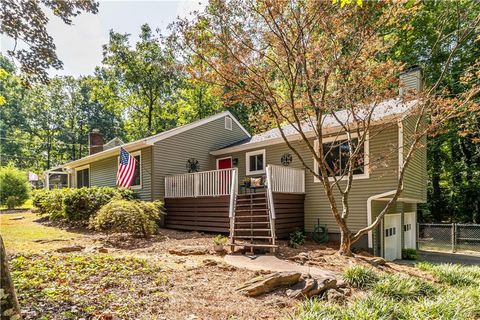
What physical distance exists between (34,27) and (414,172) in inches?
456

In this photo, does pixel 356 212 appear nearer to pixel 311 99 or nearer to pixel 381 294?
pixel 311 99

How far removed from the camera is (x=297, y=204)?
10461 millimetres

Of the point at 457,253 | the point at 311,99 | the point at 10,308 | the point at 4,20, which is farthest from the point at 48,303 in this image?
the point at 457,253

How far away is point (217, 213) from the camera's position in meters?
10.4

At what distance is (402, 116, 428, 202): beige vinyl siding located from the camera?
9.55 metres

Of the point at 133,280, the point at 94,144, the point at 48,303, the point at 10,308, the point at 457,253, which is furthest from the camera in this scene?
the point at 94,144

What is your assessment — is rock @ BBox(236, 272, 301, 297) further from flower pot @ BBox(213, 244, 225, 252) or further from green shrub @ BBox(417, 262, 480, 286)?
green shrub @ BBox(417, 262, 480, 286)

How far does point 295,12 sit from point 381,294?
5.83 meters

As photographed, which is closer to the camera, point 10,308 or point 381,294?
point 10,308

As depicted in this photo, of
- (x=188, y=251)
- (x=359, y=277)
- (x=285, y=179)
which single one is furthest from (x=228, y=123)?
(x=359, y=277)

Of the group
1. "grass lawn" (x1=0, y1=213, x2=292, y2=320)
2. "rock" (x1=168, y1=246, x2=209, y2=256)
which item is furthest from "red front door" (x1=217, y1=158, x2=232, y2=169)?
"grass lawn" (x1=0, y1=213, x2=292, y2=320)

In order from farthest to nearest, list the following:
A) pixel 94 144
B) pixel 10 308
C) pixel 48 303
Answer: pixel 94 144
pixel 48 303
pixel 10 308

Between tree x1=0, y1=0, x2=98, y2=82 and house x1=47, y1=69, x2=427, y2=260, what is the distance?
216 inches

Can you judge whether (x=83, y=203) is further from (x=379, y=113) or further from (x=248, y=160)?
(x=379, y=113)
